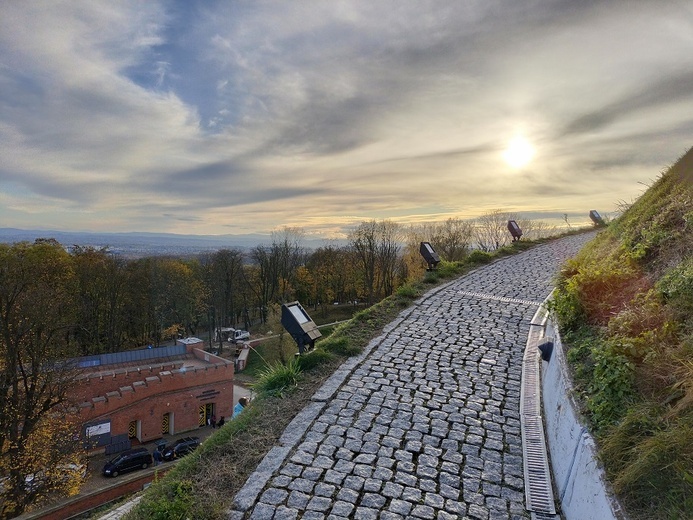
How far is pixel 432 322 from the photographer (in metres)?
8.33

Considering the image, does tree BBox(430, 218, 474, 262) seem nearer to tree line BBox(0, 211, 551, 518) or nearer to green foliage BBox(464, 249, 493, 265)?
tree line BBox(0, 211, 551, 518)

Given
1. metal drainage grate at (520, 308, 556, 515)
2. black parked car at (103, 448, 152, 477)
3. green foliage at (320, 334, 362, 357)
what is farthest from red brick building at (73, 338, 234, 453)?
metal drainage grate at (520, 308, 556, 515)

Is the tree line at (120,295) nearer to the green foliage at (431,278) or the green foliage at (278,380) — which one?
the green foliage at (278,380)

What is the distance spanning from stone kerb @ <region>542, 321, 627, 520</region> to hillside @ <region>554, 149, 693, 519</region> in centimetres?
11

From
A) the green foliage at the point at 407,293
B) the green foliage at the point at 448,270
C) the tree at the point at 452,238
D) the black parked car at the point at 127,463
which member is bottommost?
the black parked car at the point at 127,463

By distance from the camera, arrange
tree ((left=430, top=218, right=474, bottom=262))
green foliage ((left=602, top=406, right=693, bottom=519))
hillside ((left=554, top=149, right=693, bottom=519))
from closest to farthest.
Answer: green foliage ((left=602, top=406, right=693, bottom=519)) < hillside ((left=554, top=149, right=693, bottom=519)) < tree ((left=430, top=218, right=474, bottom=262))

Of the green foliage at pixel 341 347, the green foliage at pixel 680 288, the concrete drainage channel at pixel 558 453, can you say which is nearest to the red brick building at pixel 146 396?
the green foliage at pixel 341 347

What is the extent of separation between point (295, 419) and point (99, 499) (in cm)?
1097

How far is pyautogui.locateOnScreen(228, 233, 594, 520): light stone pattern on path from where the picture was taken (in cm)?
355

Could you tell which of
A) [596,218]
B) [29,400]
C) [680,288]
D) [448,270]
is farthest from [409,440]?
[596,218]

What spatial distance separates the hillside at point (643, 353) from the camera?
246 centimetres

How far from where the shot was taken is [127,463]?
15219 mm

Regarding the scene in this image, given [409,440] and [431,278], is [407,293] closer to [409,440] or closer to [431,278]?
[431,278]

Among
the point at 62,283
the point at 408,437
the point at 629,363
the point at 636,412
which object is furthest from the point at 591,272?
the point at 62,283
